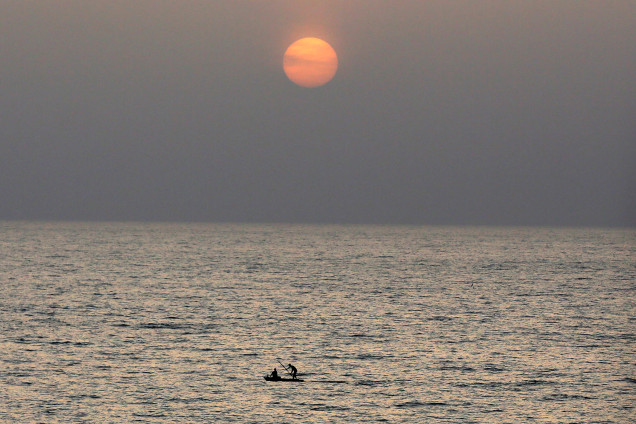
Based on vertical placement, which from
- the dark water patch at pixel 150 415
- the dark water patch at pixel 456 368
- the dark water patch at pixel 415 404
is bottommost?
the dark water patch at pixel 150 415

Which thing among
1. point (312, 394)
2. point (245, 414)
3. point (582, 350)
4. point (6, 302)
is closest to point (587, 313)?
point (582, 350)

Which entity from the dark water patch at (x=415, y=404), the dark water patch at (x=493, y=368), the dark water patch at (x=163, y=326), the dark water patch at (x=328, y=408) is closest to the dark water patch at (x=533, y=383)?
the dark water patch at (x=493, y=368)

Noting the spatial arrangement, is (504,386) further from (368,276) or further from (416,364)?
(368,276)

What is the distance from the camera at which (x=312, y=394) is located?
58469mm

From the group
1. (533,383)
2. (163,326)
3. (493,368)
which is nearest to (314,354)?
(493,368)

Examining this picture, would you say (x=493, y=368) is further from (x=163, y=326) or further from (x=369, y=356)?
(x=163, y=326)

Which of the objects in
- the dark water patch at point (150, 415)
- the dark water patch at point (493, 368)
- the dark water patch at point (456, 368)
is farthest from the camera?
the dark water patch at point (456, 368)

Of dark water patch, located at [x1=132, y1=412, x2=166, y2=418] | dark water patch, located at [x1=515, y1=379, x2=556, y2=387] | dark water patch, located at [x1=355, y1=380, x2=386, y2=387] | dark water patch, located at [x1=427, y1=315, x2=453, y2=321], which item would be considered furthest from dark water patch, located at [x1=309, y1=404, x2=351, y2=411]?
dark water patch, located at [x1=427, y1=315, x2=453, y2=321]

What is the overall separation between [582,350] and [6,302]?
79904mm

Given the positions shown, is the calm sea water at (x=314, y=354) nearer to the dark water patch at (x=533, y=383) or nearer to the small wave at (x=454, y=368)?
the small wave at (x=454, y=368)

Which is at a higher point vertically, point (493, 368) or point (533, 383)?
point (493, 368)

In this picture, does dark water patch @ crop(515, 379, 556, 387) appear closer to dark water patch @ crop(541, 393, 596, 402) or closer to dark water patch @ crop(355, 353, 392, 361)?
dark water patch @ crop(541, 393, 596, 402)

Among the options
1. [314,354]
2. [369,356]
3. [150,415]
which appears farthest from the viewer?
[314,354]

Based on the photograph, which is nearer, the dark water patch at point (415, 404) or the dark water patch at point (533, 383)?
the dark water patch at point (415, 404)
